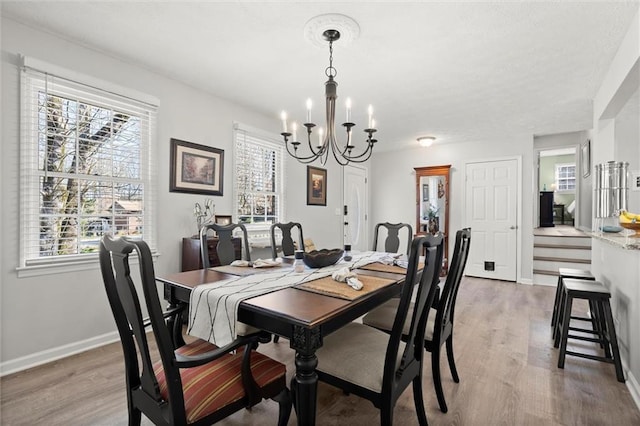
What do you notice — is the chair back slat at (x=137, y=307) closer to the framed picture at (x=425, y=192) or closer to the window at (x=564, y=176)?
the framed picture at (x=425, y=192)

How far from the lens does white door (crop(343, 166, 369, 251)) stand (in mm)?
5977

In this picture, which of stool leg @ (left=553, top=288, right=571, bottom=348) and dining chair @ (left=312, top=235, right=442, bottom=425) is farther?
stool leg @ (left=553, top=288, right=571, bottom=348)

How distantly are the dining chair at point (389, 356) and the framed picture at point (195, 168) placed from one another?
2.37 metres

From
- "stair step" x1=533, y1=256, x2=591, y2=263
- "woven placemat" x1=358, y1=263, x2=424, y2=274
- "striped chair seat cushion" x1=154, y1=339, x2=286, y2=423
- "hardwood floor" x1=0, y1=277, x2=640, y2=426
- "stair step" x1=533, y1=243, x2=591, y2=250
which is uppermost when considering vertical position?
"woven placemat" x1=358, y1=263, x2=424, y2=274

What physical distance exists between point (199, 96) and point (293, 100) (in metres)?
1.04

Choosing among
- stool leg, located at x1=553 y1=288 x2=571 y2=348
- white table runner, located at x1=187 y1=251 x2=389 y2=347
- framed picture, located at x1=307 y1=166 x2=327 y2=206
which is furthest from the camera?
framed picture, located at x1=307 y1=166 x2=327 y2=206

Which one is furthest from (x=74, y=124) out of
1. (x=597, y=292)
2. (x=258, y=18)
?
(x=597, y=292)

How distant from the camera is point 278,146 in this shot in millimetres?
4465

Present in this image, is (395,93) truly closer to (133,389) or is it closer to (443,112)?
(443,112)

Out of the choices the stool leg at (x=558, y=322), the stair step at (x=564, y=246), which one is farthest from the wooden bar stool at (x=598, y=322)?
the stair step at (x=564, y=246)

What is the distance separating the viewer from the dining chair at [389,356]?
51.8 inches

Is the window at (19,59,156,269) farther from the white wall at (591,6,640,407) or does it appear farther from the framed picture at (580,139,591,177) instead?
the framed picture at (580,139,591,177)

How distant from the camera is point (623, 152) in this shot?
3.11 metres

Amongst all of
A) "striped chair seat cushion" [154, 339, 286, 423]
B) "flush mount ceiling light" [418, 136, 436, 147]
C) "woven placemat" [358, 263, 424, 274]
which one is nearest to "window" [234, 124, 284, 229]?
"woven placemat" [358, 263, 424, 274]
